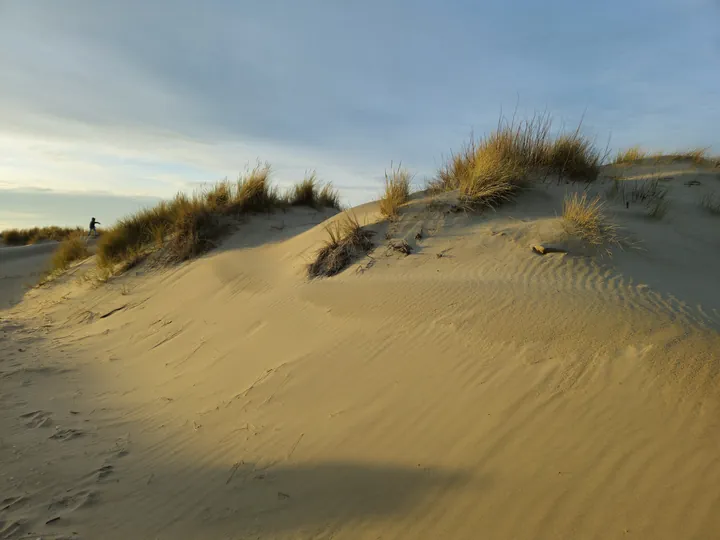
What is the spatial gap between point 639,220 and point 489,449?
6294 mm

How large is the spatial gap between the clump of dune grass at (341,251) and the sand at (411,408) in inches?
13.3

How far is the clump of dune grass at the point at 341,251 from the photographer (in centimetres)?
672

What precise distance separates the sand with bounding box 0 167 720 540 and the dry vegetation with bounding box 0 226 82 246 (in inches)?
801

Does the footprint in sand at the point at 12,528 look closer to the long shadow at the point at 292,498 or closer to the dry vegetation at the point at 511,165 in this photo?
the long shadow at the point at 292,498

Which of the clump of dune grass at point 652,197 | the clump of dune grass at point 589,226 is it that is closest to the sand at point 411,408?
the clump of dune grass at point 589,226

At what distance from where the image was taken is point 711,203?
8.73 m

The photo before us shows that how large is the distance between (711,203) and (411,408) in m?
8.55

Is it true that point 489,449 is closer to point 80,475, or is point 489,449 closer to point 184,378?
point 80,475

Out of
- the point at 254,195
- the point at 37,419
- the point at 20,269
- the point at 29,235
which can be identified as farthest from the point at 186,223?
the point at 29,235

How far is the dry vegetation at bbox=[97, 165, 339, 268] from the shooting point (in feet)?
33.0

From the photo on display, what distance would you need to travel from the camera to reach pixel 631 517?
2285 mm

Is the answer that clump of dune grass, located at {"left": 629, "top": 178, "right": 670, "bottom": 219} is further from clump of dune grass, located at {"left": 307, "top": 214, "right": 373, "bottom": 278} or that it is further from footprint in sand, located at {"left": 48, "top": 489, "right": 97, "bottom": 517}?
footprint in sand, located at {"left": 48, "top": 489, "right": 97, "bottom": 517}

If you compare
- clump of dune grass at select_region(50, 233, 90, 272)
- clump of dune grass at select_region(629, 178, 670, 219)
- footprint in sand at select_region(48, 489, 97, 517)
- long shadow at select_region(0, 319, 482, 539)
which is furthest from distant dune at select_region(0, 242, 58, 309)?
clump of dune grass at select_region(629, 178, 670, 219)

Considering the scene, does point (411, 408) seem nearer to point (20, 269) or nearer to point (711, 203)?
point (711, 203)
